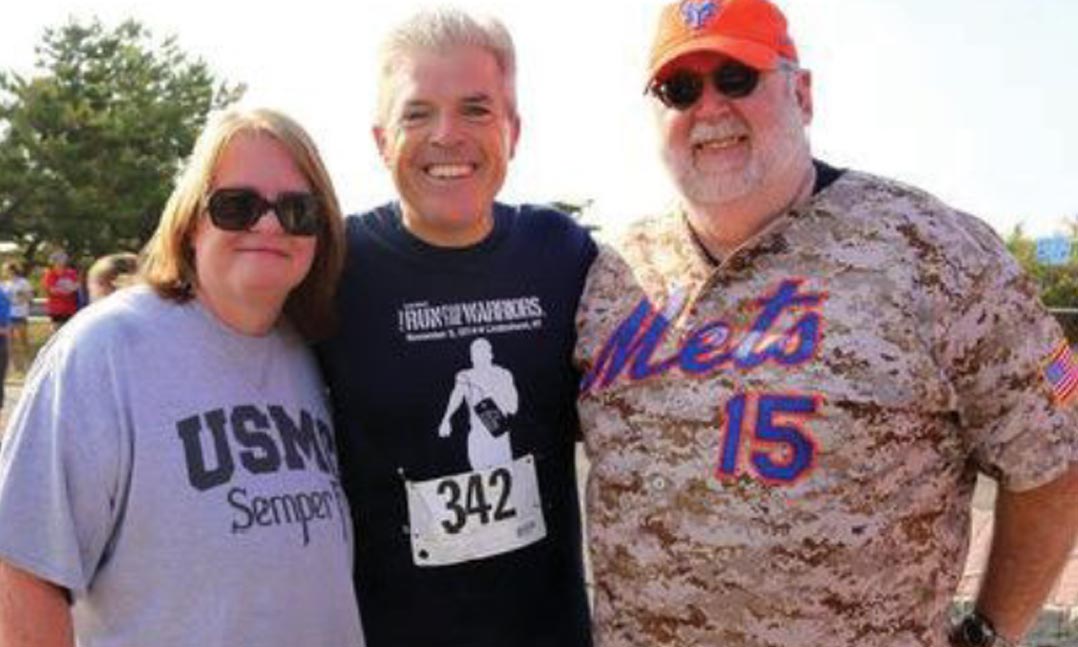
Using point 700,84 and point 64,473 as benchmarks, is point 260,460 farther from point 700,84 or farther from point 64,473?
point 700,84

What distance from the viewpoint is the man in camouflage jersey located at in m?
2.52

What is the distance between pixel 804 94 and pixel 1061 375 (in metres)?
0.87

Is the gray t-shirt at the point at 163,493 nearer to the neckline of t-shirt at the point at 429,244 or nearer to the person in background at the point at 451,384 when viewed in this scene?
the person in background at the point at 451,384

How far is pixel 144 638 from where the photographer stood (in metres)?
2.40

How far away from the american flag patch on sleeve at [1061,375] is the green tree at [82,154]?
115ft

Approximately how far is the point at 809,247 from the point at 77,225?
35.8 metres

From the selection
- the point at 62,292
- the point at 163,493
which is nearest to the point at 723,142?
the point at 163,493

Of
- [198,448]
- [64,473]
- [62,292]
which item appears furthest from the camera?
[62,292]

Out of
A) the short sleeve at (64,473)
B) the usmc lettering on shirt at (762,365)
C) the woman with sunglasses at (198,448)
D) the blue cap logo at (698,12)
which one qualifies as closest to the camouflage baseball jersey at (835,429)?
the usmc lettering on shirt at (762,365)

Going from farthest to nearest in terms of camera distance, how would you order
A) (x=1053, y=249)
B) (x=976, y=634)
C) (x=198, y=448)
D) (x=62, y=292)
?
(x=62, y=292) < (x=1053, y=249) < (x=976, y=634) < (x=198, y=448)

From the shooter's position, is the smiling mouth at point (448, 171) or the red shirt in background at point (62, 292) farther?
the red shirt in background at point (62, 292)

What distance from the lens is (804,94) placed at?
2.93 meters

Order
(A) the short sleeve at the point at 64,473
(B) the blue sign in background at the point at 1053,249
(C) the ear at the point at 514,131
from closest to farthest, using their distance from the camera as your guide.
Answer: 1. (A) the short sleeve at the point at 64,473
2. (C) the ear at the point at 514,131
3. (B) the blue sign in background at the point at 1053,249

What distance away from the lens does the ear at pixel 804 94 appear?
2869 millimetres
